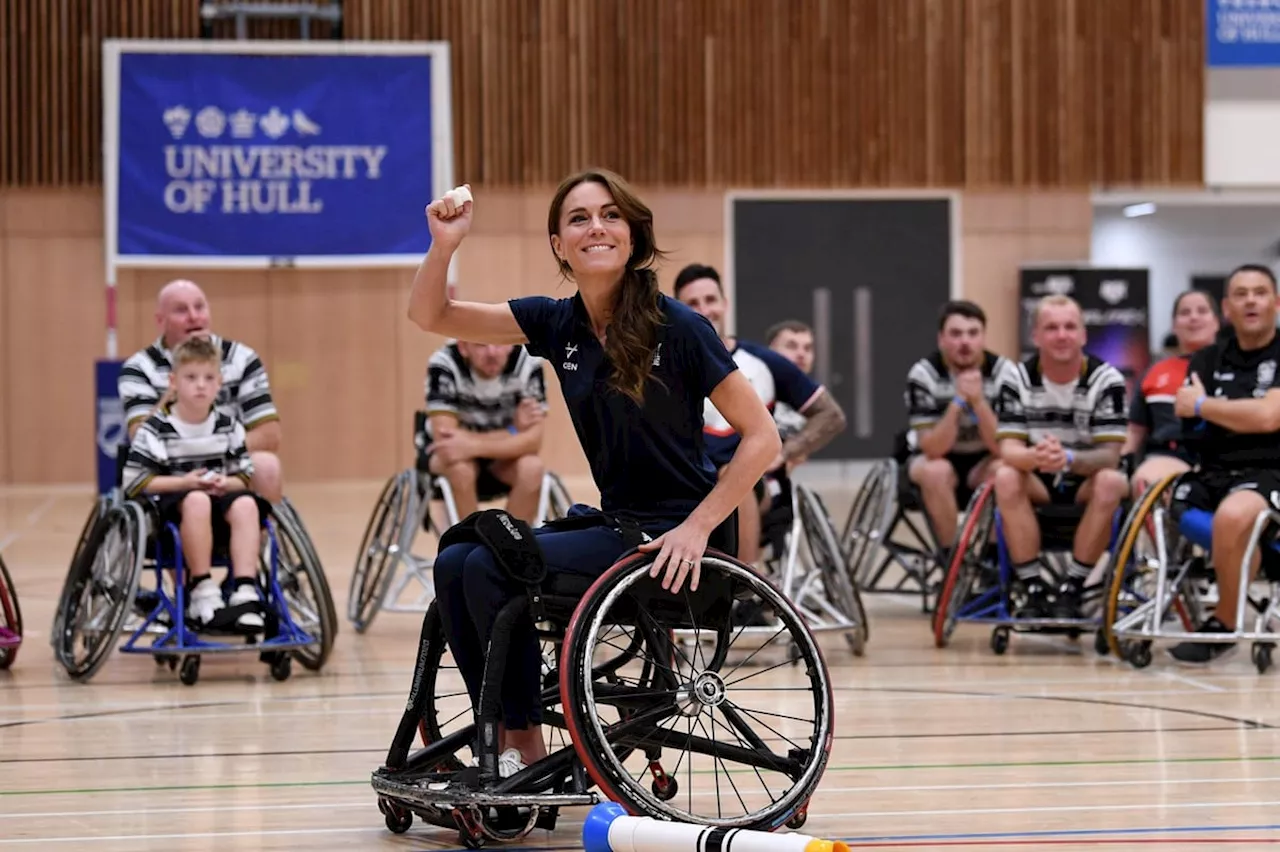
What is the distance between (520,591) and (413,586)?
18.1 ft

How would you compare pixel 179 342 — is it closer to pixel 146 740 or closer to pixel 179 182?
pixel 146 740

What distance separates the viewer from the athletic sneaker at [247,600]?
505cm

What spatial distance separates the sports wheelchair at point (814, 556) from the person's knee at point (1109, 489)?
834 millimetres

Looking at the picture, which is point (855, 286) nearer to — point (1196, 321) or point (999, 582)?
point (1196, 321)

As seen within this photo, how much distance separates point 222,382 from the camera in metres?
5.64

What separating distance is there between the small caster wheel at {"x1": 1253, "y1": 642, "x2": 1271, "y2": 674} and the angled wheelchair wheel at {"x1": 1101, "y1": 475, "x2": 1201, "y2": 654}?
0.29 meters

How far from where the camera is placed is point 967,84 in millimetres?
14812

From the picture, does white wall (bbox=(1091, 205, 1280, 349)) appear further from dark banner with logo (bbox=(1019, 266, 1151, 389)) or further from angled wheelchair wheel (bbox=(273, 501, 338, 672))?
angled wheelchair wheel (bbox=(273, 501, 338, 672))

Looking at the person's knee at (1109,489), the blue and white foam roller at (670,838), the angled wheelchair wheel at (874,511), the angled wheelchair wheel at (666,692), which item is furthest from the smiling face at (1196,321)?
the blue and white foam roller at (670,838)

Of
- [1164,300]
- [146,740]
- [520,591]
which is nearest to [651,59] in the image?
[1164,300]

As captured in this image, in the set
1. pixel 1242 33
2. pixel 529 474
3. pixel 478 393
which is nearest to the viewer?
pixel 529 474

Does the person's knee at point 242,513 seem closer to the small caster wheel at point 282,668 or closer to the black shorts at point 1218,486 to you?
the small caster wheel at point 282,668

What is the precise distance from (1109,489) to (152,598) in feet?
9.92

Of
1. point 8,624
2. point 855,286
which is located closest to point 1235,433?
point 8,624
